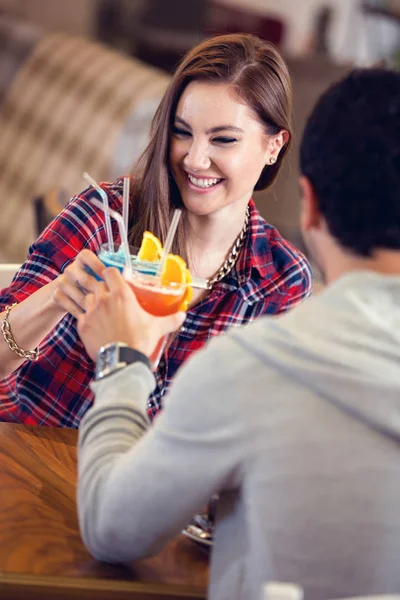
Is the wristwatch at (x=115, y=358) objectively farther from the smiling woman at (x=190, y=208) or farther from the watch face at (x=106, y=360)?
the smiling woman at (x=190, y=208)

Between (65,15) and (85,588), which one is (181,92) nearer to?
(85,588)

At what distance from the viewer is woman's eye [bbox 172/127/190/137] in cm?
175

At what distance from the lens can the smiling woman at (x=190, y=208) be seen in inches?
68.0

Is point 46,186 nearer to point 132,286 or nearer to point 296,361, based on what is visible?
point 132,286

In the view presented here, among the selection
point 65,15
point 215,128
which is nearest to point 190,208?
point 215,128

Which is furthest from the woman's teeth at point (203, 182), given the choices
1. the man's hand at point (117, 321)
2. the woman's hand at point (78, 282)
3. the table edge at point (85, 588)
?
the table edge at point (85, 588)

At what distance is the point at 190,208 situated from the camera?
5.87 feet

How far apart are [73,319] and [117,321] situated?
65 cm

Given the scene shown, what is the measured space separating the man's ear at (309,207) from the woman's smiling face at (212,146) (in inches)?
27.4

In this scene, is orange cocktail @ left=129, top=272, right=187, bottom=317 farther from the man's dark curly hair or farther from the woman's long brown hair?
the woman's long brown hair

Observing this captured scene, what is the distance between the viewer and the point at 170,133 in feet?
5.73

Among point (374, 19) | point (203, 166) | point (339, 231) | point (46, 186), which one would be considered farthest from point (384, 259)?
point (374, 19)

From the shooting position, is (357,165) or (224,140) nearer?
(357,165)

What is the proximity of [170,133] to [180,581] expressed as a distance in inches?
36.6
